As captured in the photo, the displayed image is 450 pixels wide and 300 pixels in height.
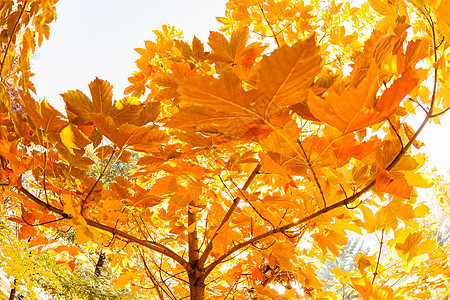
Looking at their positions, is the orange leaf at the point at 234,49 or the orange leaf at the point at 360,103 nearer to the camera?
the orange leaf at the point at 360,103

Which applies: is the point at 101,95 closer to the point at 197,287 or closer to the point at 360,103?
the point at 360,103

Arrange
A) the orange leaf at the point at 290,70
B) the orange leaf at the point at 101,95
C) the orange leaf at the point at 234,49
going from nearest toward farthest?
the orange leaf at the point at 290,70 → the orange leaf at the point at 101,95 → the orange leaf at the point at 234,49

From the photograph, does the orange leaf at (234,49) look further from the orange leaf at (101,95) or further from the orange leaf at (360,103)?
the orange leaf at (360,103)

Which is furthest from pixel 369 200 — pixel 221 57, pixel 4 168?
pixel 4 168

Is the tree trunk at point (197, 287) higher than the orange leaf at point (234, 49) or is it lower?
lower

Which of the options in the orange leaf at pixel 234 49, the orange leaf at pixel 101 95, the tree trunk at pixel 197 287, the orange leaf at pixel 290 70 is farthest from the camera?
the tree trunk at pixel 197 287

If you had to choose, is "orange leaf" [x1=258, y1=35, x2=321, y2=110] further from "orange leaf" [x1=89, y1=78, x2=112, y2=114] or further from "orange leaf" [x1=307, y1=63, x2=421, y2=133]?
"orange leaf" [x1=89, y1=78, x2=112, y2=114]

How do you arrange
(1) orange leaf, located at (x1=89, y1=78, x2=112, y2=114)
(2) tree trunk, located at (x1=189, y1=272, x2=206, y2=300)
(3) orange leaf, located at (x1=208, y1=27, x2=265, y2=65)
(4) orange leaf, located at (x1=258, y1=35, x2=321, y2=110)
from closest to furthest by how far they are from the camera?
(4) orange leaf, located at (x1=258, y1=35, x2=321, y2=110) < (1) orange leaf, located at (x1=89, y1=78, x2=112, y2=114) < (3) orange leaf, located at (x1=208, y1=27, x2=265, y2=65) < (2) tree trunk, located at (x1=189, y1=272, x2=206, y2=300)

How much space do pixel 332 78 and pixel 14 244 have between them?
280cm

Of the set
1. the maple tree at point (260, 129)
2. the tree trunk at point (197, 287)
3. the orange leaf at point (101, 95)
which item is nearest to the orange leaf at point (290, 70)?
the maple tree at point (260, 129)

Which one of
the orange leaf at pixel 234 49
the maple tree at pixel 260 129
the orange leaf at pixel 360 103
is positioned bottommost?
the orange leaf at pixel 360 103

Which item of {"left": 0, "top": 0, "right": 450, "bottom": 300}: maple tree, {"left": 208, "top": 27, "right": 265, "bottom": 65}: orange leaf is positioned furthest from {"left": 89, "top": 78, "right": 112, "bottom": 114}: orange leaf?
{"left": 208, "top": 27, "right": 265, "bottom": 65}: orange leaf

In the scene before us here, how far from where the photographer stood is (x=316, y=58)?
0.63 ft

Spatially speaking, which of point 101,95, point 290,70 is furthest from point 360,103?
point 101,95
